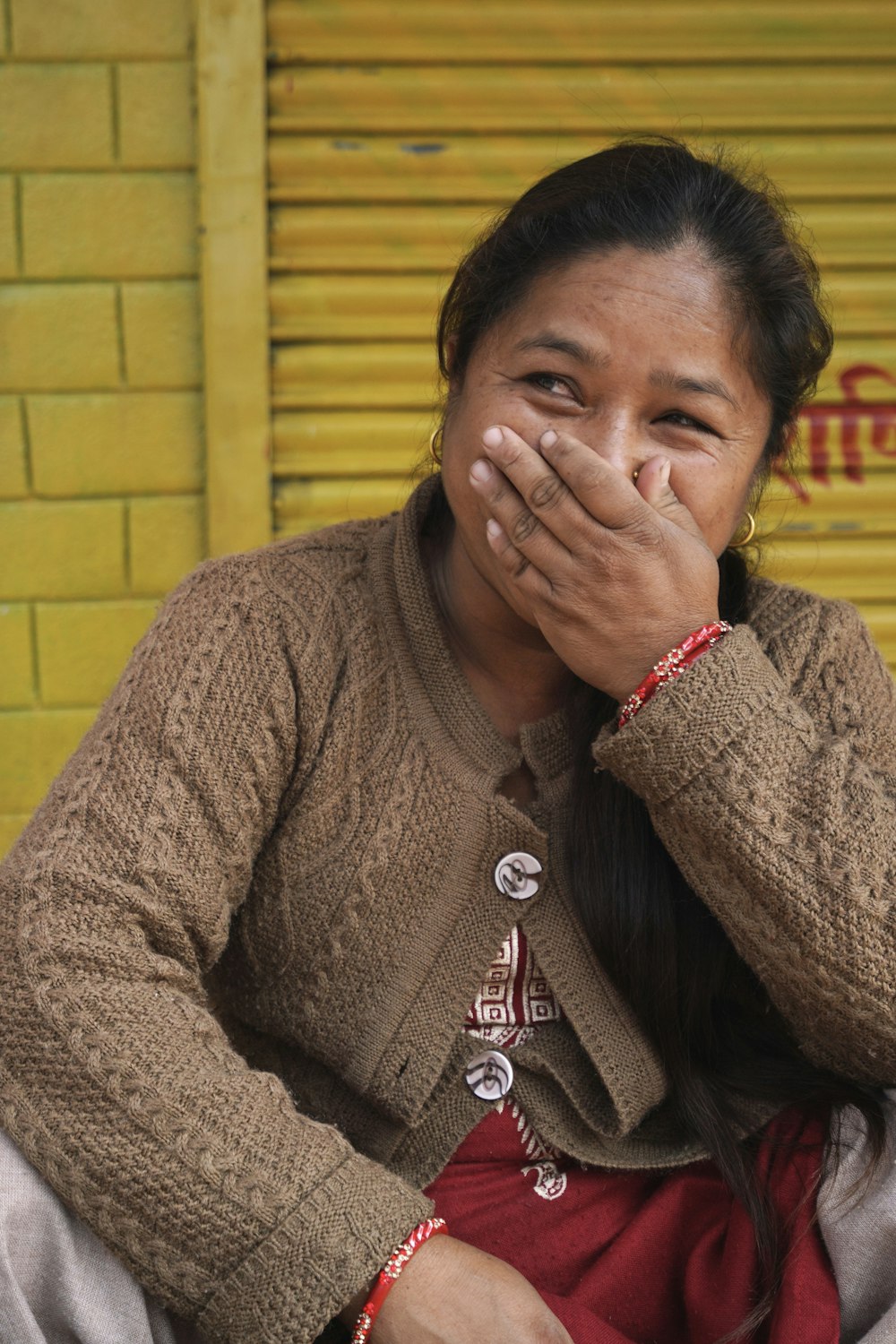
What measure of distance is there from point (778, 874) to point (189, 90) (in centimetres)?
245

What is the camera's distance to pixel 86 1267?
5.20 feet

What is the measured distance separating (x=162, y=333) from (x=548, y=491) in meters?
1.87

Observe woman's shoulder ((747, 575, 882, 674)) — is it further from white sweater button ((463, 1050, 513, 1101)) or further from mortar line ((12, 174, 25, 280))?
mortar line ((12, 174, 25, 280))

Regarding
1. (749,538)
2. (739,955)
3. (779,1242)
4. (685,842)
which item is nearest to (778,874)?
(685,842)

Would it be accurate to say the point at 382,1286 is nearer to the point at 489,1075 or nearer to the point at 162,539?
the point at 489,1075

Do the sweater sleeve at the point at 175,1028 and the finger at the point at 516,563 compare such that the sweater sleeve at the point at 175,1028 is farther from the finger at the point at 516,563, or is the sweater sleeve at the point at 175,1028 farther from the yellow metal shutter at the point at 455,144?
the yellow metal shutter at the point at 455,144

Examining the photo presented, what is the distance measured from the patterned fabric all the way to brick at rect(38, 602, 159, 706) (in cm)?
176

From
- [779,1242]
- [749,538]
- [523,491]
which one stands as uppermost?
[523,491]

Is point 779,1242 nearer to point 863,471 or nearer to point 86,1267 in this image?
point 86,1267

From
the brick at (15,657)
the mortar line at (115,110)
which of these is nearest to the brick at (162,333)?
the mortar line at (115,110)

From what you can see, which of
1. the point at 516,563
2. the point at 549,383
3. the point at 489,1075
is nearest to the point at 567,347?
the point at 549,383

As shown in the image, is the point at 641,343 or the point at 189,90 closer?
the point at 641,343

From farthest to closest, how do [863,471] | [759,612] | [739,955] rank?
[863,471], [759,612], [739,955]

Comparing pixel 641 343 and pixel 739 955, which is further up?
pixel 641 343
